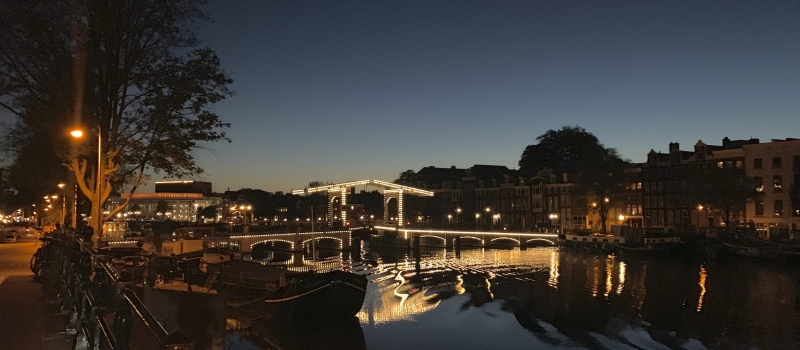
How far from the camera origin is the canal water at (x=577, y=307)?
28062 millimetres

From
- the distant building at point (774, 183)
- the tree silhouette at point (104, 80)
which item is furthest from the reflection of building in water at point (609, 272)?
the tree silhouette at point (104, 80)

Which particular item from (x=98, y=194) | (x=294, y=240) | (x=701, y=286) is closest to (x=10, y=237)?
(x=294, y=240)

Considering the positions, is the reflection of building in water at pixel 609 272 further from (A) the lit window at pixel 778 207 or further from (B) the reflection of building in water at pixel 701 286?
(A) the lit window at pixel 778 207

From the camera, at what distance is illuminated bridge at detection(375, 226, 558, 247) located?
8531 centimetres

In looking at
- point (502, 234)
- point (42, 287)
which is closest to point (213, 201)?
point (502, 234)

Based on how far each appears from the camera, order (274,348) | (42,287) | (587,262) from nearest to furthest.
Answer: (42,287), (274,348), (587,262)

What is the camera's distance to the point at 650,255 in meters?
66.8

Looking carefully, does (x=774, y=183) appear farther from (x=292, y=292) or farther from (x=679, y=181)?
(x=292, y=292)

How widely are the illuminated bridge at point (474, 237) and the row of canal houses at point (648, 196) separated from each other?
18.9 ft

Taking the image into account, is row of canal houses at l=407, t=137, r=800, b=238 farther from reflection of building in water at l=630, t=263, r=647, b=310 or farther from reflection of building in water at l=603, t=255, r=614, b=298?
reflection of building in water at l=630, t=263, r=647, b=310

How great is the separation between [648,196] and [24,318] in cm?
8188

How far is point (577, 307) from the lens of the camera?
37031 mm

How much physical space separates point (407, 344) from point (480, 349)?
343cm

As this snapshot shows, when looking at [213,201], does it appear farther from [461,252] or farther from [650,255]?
[650,255]
